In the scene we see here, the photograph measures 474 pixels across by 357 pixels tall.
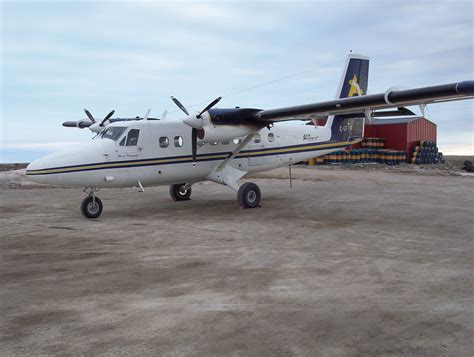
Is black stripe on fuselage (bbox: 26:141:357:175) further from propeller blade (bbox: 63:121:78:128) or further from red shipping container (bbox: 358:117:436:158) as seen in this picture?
red shipping container (bbox: 358:117:436:158)

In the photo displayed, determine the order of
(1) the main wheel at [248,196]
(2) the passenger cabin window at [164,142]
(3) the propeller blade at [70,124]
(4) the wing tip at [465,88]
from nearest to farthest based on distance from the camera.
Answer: (4) the wing tip at [465,88] < (2) the passenger cabin window at [164,142] < (1) the main wheel at [248,196] < (3) the propeller blade at [70,124]

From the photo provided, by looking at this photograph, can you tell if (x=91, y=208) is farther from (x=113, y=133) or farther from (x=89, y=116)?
(x=89, y=116)

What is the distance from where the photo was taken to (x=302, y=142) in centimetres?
1897

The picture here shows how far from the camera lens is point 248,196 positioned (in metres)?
16.1

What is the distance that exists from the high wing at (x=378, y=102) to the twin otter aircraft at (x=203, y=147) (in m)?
0.02

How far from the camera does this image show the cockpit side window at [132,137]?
14816 millimetres

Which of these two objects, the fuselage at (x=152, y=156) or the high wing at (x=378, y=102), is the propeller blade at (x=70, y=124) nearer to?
the fuselage at (x=152, y=156)

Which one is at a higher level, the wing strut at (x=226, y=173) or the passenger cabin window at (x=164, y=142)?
the passenger cabin window at (x=164, y=142)

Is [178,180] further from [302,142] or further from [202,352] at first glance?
[202,352]

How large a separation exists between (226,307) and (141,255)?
3.68m

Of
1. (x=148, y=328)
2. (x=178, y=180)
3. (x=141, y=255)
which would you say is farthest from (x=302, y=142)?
(x=148, y=328)

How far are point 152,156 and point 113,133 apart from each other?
4.76ft

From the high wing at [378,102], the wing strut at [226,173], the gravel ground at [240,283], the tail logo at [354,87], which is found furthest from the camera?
the tail logo at [354,87]

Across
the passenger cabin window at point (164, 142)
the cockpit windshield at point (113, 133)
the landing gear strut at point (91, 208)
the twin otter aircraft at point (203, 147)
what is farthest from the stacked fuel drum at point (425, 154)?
the landing gear strut at point (91, 208)
